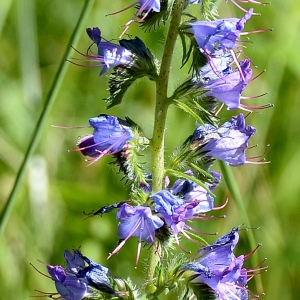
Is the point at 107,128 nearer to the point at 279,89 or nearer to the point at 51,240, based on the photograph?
the point at 51,240

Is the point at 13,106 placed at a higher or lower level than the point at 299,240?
higher

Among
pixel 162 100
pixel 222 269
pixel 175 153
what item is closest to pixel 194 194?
pixel 175 153

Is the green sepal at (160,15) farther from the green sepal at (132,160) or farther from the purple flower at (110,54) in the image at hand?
the green sepal at (132,160)

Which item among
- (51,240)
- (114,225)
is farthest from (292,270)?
(51,240)

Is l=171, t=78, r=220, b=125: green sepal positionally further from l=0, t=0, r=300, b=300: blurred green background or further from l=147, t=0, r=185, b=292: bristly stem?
l=0, t=0, r=300, b=300: blurred green background

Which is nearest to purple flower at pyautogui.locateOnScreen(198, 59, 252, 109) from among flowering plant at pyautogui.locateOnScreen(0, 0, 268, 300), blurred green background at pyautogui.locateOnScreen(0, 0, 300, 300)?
flowering plant at pyautogui.locateOnScreen(0, 0, 268, 300)
